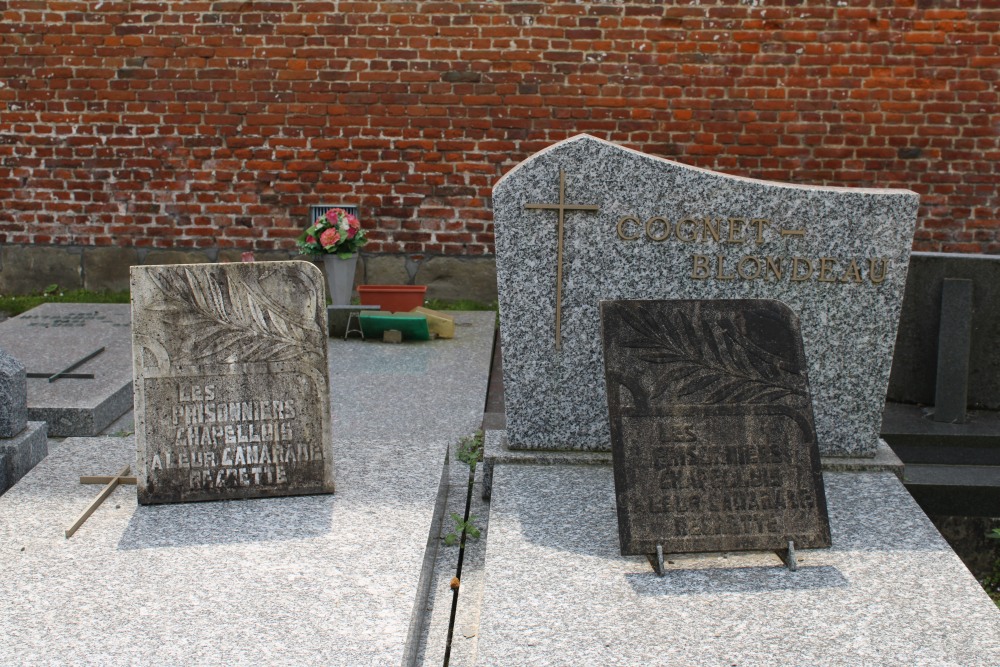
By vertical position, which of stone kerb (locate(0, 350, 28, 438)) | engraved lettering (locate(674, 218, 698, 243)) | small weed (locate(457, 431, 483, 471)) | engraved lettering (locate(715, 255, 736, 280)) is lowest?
small weed (locate(457, 431, 483, 471))

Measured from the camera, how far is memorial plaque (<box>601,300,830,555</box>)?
302cm

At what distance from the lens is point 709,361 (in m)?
3.23

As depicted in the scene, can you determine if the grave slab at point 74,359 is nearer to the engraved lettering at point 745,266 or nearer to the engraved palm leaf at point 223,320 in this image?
the engraved palm leaf at point 223,320

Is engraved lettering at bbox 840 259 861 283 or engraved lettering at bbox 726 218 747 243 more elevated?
engraved lettering at bbox 726 218 747 243

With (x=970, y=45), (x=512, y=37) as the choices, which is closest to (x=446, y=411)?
(x=512, y=37)

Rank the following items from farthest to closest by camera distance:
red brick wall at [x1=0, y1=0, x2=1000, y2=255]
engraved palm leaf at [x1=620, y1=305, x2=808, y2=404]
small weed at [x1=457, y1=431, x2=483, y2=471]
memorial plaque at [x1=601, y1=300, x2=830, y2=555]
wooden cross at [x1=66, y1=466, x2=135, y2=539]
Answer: red brick wall at [x1=0, y1=0, x2=1000, y2=255] → small weed at [x1=457, y1=431, x2=483, y2=471] → wooden cross at [x1=66, y1=466, x2=135, y2=539] → engraved palm leaf at [x1=620, y1=305, x2=808, y2=404] → memorial plaque at [x1=601, y1=300, x2=830, y2=555]

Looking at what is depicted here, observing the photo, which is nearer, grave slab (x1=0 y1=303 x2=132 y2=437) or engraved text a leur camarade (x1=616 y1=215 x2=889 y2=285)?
engraved text a leur camarade (x1=616 y1=215 x2=889 y2=285)

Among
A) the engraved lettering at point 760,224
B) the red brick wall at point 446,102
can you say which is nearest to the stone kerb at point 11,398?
the engraved lettering at point 760,224

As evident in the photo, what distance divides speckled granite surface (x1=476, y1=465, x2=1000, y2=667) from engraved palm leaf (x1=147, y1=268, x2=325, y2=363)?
86 centimetres

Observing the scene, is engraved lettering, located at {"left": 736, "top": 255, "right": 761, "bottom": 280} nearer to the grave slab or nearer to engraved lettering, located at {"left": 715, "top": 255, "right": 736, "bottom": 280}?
engraved lettering, located at {"left": 715, "top": 255, "right": 736, "bottom": 280}

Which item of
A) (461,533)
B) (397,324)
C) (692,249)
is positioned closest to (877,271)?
(692,249)

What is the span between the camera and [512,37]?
774 centimetres

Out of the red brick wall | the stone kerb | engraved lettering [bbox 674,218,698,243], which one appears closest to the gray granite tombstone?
the stone kerb

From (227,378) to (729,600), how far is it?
5.48ft
